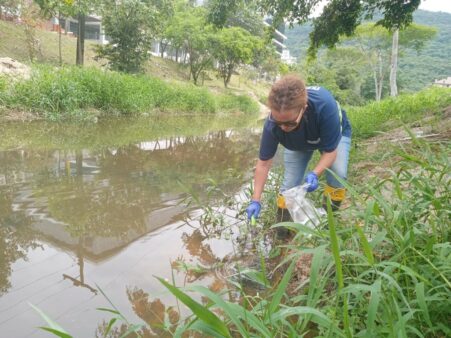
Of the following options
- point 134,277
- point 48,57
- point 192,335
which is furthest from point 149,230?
point 48,57

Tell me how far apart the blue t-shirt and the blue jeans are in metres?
0.21

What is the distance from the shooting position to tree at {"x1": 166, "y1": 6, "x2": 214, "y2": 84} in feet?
76.9

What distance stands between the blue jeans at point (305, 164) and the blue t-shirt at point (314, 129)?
0.21 m

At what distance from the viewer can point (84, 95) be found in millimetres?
10219

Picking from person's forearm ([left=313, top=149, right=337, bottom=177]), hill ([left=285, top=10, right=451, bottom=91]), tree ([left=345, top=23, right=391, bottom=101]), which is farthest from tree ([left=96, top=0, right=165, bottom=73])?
hill ([left=285, top=10, right=451, bottom=91])

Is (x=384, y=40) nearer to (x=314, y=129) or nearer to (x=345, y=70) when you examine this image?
(x=345, y=70)

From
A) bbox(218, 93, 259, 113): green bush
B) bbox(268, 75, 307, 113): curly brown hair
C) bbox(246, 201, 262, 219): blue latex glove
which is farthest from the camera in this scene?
bbox(218, 93, 259, 113): green bush

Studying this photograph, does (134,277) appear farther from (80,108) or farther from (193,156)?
(80,108)

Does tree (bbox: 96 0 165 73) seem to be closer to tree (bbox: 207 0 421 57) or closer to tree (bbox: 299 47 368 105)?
tree (bbox: 207 0 421 57)

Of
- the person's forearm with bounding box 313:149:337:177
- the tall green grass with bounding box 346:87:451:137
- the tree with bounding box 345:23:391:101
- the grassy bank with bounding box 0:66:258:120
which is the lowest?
the grassy bank with bounding box 0:66:258:120

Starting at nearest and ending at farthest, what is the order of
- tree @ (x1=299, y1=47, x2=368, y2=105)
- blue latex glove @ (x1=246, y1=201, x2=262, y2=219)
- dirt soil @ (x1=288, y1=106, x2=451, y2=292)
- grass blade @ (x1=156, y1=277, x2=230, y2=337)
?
grass blade @ (x1=156, y1=277, x2=230, y2=337)
dirt soil @ (x1=288, y1=106, x2=451, y2=292)
blue latex glove @ (x1=246, y1=201, x2=262, y2=219)
tree @ (x1=299, y1=47, x2=368, y2=105)

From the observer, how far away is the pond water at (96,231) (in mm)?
2066

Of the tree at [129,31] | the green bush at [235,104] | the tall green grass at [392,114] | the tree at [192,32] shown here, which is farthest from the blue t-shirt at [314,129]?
the tree at [192,32]

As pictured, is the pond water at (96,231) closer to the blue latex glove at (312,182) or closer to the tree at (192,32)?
the blue latex glove at (312,182)
